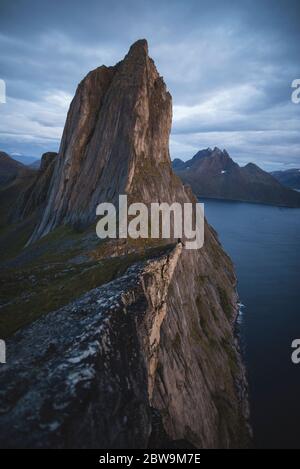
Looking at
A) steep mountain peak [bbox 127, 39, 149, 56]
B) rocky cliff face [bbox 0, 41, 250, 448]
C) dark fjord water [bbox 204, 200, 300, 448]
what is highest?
steep mountain peak [bbox 127, 39, 149, 56]

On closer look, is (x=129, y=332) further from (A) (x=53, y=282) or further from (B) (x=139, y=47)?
(B) (x=139, y=47)

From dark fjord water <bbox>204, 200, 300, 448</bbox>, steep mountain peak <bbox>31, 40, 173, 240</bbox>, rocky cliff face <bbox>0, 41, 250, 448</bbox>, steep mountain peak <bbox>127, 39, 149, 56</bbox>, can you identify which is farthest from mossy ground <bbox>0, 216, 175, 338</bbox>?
steep mountain peak <bbox>127, 39, 149, 56</bbox>

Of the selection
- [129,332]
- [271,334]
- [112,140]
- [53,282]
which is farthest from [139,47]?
[271,334]

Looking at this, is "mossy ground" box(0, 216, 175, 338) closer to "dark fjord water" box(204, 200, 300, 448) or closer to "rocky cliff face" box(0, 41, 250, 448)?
"rocky cliff face" box(0, 41, 250, 448)

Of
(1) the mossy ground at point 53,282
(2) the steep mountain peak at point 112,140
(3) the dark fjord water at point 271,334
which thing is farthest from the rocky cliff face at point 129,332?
(3) the dark fjord water at point 271,334

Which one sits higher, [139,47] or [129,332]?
[139,47]

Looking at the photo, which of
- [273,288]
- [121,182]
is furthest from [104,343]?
[273,288]
